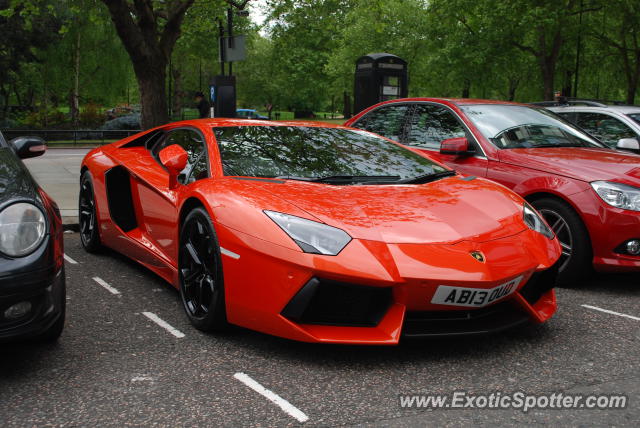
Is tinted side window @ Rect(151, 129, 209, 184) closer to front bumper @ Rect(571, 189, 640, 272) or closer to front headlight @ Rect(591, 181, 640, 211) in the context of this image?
front bumper @ Rect(571, 189, 640, 272)

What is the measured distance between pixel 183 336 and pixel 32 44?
3262 cm

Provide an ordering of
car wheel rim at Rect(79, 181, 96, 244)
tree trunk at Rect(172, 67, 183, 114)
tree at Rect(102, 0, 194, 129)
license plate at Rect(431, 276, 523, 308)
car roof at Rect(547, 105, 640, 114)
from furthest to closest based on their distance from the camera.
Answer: tree trunk at Rect(172, 67, 183, 114)
tree at Rect(102, 0, 194, 129)
car roof at Rect(547, 105, 640, 114)
car wheel rim at Rect(79, 181, 96, 244)
license plate at Rect(431, 276, 523, 308)

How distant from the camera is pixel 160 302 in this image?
4.52m

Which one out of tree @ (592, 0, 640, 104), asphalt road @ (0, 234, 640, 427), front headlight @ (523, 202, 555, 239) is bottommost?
asphalt road @ (0, 234, 640, 427)

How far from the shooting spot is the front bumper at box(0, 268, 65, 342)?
2896mm

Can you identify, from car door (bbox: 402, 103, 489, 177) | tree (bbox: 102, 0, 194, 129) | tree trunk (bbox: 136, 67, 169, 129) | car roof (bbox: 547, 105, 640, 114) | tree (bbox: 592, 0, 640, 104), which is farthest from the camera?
tree (bbox: 592, 0, 640, 104)

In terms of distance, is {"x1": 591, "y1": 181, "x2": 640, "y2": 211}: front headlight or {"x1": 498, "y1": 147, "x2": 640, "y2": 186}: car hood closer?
{"x1": 591, "y1": 181, "x2": 640, "y2": 211}: front headlight

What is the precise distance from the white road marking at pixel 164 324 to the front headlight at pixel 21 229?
107 cm

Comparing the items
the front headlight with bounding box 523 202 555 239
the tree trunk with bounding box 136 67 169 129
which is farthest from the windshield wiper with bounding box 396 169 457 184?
the tree trunk with bounding box 136 67 169 129

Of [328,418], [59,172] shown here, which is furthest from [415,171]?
[59,172]

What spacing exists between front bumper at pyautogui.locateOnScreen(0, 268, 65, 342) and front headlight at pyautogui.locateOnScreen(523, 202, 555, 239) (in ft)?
8.31

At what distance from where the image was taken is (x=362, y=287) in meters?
3.22

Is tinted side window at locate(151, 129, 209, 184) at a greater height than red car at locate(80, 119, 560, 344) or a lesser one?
greater

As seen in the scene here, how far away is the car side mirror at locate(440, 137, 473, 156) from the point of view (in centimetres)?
568
